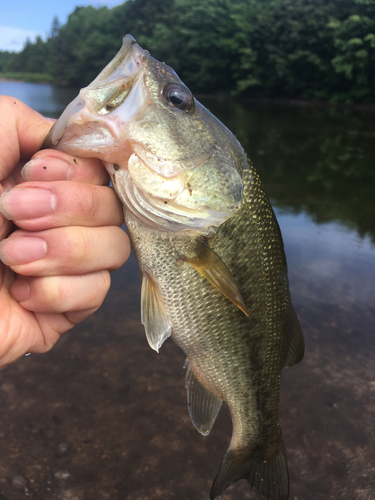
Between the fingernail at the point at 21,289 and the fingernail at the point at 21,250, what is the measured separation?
0.47 ft

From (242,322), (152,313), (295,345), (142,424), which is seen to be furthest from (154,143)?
(142,424)

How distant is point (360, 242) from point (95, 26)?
6663 cm

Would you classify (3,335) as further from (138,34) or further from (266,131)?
(138,34)

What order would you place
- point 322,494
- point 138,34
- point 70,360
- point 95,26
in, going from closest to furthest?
point 322,494, point 70,360, point 138,34, point 95,26

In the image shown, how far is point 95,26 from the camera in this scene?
196 feet

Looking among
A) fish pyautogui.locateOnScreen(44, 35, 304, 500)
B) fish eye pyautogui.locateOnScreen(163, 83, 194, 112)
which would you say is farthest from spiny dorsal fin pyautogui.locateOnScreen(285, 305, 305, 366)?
fish eye pyautogui.locateOnScreen(163, 83, 194, 112)

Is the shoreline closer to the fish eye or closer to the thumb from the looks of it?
the fish eye

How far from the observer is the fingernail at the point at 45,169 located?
1212 millimetres

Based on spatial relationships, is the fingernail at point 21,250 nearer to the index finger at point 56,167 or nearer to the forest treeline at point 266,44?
the index finger at point 56,167

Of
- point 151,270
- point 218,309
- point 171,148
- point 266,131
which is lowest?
point 266,131

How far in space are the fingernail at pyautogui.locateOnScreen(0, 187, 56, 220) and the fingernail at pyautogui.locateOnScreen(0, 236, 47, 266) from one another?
75 mm

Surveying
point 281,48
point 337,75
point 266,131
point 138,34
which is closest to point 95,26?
point 138,34

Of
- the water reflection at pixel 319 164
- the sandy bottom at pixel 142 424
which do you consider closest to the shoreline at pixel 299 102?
the water reflection at pixel 319 164

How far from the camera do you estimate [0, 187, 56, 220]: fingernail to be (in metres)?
1.15
